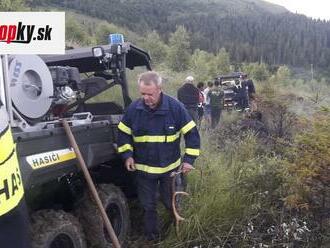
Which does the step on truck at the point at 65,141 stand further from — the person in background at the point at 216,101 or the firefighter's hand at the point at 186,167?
the person in background at the point at 216,101

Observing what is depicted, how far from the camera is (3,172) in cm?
256

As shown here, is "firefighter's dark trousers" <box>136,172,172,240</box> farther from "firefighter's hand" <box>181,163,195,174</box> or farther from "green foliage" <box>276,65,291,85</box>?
"green foliage" <box>276,65,291,85</box>

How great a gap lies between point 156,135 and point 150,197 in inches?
24.3

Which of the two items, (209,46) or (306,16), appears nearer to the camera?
(209,46)

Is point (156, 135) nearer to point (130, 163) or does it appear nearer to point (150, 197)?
point (130, 163)

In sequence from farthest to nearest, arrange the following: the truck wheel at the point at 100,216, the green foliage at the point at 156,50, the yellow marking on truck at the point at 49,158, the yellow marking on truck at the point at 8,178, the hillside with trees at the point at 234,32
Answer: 1. the hillside with trees at the point at 234,32
2. the green foliage at the point at 156,50
3. the truck wheel at the point at 100,216
4. the yellow marking on truck at the point at 49,158
5. the yellow marking on truck at the point at 8,178

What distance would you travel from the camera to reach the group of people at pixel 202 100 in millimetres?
12523

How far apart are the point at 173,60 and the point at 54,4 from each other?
74.0 ft

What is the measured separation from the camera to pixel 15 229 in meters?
2.63

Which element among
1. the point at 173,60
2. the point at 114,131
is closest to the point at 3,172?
the point at 114,131

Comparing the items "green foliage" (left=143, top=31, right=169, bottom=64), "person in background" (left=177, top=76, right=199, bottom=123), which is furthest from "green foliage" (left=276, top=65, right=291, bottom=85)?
"person in background" (left=177, top=76, right=199, bottom=123)

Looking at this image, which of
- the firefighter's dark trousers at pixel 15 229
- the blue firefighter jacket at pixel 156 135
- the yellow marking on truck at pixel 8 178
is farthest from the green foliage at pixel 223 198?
the yellow marking on truck at pixel 8 178

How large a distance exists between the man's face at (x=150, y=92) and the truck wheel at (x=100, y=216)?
2.82 ft

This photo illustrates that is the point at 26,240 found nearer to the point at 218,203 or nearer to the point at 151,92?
the point at 151,92
